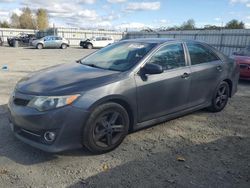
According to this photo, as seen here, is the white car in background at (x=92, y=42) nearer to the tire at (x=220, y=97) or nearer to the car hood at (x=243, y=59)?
the car hood at (x=243, y=59)

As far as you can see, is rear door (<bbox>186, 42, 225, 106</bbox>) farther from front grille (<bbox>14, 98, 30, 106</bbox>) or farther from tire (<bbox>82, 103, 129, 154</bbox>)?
Answer: front grille (<bbox>14, 98, 30, 106</bbox>)

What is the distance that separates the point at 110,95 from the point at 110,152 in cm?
84

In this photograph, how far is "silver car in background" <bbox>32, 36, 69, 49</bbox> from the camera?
99.5ft

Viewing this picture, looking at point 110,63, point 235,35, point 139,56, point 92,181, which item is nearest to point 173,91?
point 139,56

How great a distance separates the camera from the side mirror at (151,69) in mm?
3947

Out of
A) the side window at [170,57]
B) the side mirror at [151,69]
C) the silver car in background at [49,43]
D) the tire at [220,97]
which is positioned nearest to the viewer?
the side mirror at [151,69]

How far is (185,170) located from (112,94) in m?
1.37

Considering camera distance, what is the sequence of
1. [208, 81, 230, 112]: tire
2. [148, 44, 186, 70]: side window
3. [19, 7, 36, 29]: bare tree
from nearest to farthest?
[148, 44, 186, 70]: side window < [208, 81, 230, 112]: tire < [19, 7, 36, 29]: bare tree

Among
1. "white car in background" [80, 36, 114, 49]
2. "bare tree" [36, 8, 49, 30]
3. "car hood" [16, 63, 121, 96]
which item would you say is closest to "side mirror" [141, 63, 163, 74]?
"car hood" [16, 63, 121, 96]

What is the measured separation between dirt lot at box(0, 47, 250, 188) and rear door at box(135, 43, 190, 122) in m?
0.45

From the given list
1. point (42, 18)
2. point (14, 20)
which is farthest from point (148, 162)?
point (14, 20)

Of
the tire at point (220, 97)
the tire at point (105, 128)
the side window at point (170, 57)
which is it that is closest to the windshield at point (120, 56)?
the side window at point (170, 57)

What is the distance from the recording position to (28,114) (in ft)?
11.1

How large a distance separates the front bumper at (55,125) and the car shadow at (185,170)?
21.2 inches
